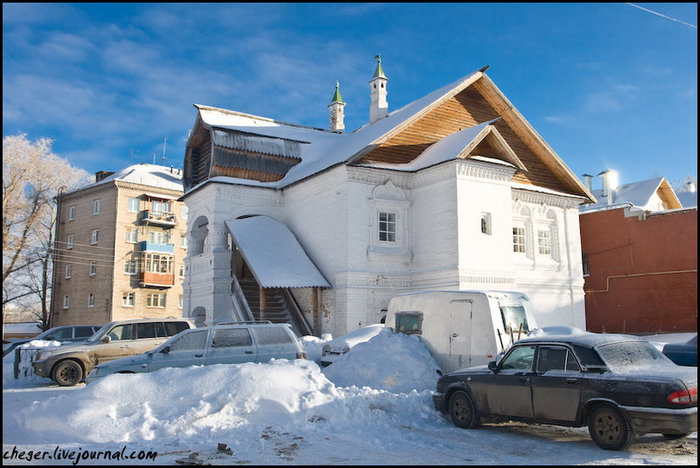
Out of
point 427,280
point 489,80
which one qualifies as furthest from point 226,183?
point 489,80

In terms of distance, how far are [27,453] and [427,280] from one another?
590 inches

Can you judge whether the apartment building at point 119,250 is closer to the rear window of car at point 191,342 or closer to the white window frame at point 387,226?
the white window frame at point 387,226

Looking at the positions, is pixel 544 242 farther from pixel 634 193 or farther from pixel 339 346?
pixel 634 193

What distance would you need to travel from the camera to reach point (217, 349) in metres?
11.8

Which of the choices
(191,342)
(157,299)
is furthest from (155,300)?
(191,342)

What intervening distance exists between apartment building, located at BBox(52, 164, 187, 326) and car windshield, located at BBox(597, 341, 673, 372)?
42.6m

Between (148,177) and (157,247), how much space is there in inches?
247

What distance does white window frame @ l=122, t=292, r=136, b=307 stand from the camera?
46438 millimetres

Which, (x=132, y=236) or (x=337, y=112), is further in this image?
(x=132, y=236)

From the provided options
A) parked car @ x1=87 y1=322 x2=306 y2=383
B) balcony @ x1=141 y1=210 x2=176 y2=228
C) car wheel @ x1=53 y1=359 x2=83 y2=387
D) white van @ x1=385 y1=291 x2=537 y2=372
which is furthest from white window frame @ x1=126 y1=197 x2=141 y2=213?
white van @ x1=385 y1=291 x2=537 y2=372

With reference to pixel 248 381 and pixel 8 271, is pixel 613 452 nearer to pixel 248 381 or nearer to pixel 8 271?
pixel 248 381

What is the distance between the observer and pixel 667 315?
25.9m

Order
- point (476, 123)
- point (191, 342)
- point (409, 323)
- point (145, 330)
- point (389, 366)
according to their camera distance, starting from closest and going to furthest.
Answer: point (191, 342)
point (389, 366)
point (409, 323)
point (145, 330)
point (476, 123)

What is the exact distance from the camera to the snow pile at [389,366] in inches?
458
